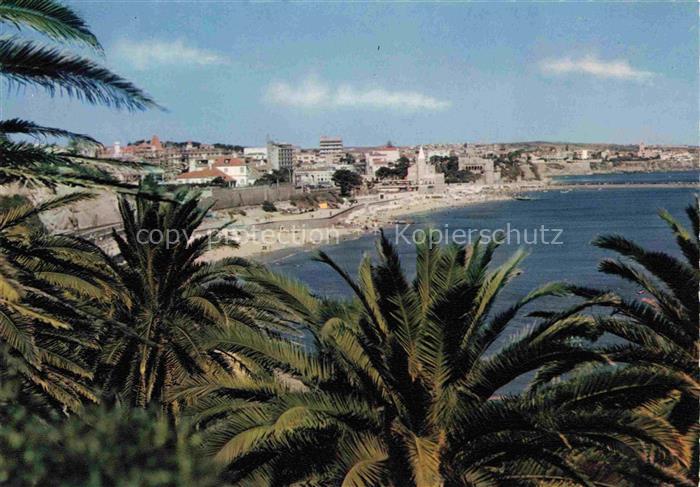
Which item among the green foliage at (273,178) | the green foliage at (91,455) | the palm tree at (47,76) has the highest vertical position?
the palm tree at (47,76)

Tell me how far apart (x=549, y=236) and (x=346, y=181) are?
63.5 meters

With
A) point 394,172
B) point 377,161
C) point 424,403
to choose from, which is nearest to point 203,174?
point 394,172

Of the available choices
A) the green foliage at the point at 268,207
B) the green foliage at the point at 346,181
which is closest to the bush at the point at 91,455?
the green foliage at the point at 268,207

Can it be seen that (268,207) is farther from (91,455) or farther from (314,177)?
(91,455)

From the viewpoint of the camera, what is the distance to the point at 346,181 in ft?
409

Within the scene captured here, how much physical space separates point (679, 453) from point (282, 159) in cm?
14836

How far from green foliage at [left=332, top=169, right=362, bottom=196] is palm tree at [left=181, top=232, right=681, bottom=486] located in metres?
116

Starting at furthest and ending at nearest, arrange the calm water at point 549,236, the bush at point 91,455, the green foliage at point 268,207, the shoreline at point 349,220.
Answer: the green foliage at point 268,207 < the shoreline at point 349,220 < the calm water at point 549,236 < the bush at point 91,455

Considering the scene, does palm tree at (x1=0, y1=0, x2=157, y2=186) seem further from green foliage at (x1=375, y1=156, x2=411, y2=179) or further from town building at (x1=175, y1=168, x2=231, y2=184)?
green foliage at (x1=375, y1=156, x2=411, y2=179)

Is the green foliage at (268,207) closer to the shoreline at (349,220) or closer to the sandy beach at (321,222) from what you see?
the sandy beach at (321,222)

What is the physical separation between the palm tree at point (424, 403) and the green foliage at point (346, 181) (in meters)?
116

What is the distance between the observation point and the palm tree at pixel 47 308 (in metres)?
4.36

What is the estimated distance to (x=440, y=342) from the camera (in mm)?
4980

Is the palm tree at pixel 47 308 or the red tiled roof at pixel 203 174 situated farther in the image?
the red tiled roof at pixel 203 174
